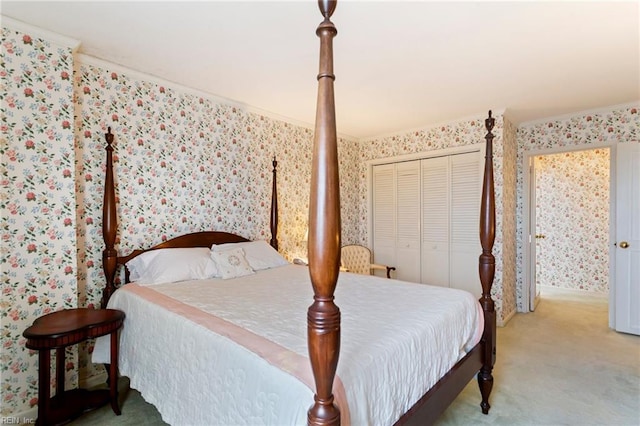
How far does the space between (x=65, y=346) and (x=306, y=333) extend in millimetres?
1397

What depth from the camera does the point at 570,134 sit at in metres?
3.79

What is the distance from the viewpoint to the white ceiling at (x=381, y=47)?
1848 mm

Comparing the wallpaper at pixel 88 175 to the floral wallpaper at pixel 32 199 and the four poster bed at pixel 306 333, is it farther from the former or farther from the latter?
the four poster bed at pixel 306 333

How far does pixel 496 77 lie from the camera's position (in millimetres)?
2742

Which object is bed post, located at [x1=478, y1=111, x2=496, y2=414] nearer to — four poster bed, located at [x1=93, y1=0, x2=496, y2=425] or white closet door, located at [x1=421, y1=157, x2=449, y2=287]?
four poster bed, located at [x1=93, y1=0, x2=496, y2=425]

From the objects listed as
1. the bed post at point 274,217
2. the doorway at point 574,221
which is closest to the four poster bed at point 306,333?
the bed post at point 274,217

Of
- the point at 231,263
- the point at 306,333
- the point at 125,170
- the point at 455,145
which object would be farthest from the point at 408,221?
the point at 125,170

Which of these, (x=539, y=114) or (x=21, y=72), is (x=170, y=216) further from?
(x=539, y=114)

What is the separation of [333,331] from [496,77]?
9.14 feet

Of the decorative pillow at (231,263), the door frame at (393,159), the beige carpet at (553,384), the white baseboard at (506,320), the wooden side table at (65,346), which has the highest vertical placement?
the door frame at (393,159)

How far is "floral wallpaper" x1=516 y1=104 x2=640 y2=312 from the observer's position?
11.4ft

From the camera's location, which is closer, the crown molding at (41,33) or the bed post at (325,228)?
the bed post at (325,228)

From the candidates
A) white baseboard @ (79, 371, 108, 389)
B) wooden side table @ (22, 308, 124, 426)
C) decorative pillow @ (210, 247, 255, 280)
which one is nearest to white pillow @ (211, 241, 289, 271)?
decorative pillow @ (210, 247, 255, 280)

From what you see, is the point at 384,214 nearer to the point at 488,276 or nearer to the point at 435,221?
the point at 435,221
